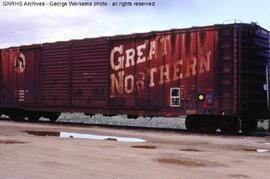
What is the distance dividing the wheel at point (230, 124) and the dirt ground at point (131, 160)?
2.97 m

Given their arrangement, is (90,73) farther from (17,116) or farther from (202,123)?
(17,116)

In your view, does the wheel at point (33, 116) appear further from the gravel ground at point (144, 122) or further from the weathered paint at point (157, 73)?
the gravel ground at point (144, 122)

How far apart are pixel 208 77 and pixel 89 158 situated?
8.43 meters

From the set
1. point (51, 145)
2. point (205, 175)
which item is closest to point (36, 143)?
point (51, 145)

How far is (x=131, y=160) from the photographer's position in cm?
1014

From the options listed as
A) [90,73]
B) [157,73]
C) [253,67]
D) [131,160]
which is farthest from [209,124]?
[131,160]

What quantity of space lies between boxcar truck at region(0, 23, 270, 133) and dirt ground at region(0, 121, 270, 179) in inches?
124

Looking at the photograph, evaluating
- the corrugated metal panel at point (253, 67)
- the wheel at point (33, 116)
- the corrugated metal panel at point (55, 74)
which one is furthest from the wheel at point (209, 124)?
the wheel at point (33, 116)

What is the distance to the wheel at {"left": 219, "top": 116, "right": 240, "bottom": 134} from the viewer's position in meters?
17.9

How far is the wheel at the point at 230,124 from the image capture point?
17.9m

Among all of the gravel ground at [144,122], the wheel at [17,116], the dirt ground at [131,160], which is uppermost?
the wheel at [17,116]

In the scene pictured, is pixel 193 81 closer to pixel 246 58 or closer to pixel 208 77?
pixel 208 77

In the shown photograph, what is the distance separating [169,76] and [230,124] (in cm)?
279

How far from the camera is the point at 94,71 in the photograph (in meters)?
21.4
